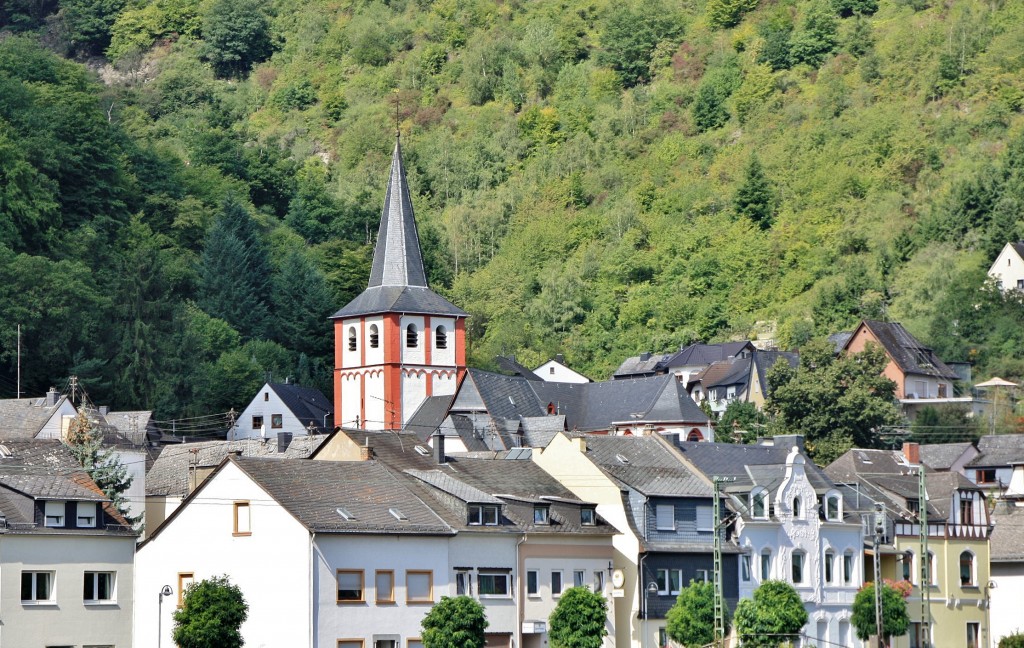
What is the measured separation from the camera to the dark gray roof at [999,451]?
8350 cm

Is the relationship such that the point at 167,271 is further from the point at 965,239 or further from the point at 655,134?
the point at 655,134

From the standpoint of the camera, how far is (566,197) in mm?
166000

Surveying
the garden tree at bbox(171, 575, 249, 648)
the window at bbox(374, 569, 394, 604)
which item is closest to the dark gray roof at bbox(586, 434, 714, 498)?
the window at bbox(374, 569, 394, 604)

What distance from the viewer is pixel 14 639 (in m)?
52.7

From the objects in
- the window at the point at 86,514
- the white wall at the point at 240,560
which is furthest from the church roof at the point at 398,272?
the window at the point at 86,514

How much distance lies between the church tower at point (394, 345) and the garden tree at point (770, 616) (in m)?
39.3

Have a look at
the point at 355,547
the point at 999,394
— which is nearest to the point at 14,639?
the point at 355,547

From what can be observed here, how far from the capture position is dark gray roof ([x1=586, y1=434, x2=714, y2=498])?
63812mm

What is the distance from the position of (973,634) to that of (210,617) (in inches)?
1148

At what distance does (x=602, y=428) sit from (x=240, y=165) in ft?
195

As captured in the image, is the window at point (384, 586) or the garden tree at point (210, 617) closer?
the garden tree at point (210, 617)

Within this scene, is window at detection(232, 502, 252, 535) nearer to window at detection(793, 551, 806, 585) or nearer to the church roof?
window at detection(793, 551, 806, 585)

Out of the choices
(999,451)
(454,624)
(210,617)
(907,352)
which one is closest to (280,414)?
(907,352)

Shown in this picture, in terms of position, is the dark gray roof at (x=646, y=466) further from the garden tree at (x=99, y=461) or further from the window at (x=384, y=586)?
the garden tree at (x=99, y=461)
